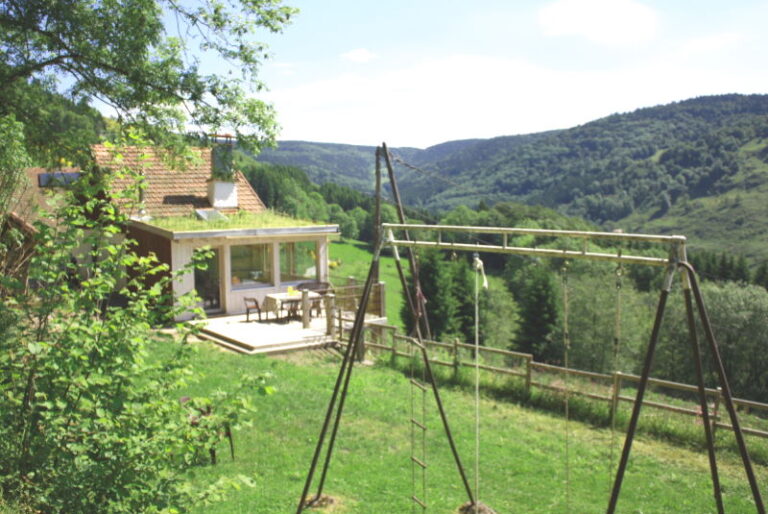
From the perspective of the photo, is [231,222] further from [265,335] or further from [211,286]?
[265,335]

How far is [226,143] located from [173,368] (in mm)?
7487

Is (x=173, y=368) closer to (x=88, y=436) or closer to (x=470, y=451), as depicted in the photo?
(x=88, y=436)

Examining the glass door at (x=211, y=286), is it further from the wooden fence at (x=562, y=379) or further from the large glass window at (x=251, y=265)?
the wooden fence at (x=562, y=379)

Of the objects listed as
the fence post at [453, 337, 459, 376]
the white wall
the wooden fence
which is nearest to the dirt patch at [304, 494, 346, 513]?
the wooden fence

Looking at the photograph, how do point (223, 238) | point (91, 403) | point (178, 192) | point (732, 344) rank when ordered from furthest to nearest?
point (732, 344) → point (178, 192) → point (223, 238) → point (91, 403)

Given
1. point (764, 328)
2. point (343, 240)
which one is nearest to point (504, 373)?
point (764, 328)

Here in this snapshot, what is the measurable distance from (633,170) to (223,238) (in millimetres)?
126806

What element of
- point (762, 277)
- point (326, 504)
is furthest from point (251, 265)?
point (762, 277)

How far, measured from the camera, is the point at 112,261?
4504 mm

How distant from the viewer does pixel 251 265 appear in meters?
18.5

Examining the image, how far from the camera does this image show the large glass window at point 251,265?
18109 millimetres

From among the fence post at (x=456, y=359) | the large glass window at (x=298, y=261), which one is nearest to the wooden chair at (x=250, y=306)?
the large glass window at (x=298, y=261)

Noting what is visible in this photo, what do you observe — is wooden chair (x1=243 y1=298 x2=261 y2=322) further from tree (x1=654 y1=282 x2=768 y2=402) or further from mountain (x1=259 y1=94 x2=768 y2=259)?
mountain (x1=259 y1=94 x2=768 y2=259)

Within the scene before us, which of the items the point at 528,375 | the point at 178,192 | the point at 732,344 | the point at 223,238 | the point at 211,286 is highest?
the point at 178,192
